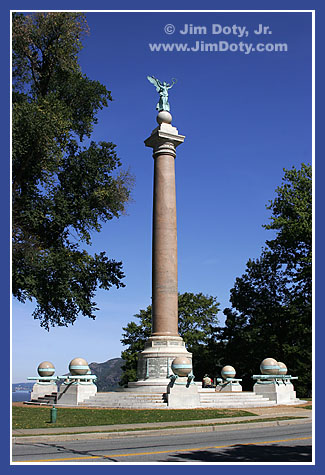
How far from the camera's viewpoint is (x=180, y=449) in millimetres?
12094

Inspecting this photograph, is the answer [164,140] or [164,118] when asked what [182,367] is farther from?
[164,118]

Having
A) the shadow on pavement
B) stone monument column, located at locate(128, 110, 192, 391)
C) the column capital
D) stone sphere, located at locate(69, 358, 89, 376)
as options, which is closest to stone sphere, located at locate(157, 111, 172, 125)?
stone monument column, located at locate(128, 110, 192, 391)

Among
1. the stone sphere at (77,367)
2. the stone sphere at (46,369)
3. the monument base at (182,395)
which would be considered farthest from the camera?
the stone sphere at (46,369)

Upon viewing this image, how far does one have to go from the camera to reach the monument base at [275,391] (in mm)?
26609

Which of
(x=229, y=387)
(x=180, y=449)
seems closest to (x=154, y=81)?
(x=229, y=387)

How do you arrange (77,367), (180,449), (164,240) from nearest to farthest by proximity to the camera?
1. (180,449)
2. (77,367)
3. (164,240)

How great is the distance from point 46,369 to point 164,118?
57.7 ft

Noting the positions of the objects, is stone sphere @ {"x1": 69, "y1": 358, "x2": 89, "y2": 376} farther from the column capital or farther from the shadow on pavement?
the shadow on pavement

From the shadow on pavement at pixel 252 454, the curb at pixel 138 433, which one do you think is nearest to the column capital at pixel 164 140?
the curb at pixel 138 433

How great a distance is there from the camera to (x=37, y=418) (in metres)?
19.5

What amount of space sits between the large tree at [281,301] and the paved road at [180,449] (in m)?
28.2

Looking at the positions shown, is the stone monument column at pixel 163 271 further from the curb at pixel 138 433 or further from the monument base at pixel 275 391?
the curb at pixel 138 433

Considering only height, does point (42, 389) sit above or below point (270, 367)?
below

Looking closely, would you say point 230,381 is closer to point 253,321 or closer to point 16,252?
point 16,252
